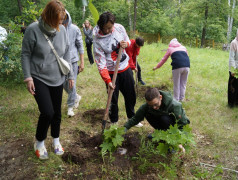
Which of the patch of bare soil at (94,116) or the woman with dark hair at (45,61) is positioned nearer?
the woman with dark hair at (45,61)

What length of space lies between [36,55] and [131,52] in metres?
3.04

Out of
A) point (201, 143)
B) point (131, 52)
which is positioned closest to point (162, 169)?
point (201, 143)

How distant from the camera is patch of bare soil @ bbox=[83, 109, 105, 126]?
3.85 meters

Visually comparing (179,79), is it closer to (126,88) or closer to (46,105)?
(126,88)

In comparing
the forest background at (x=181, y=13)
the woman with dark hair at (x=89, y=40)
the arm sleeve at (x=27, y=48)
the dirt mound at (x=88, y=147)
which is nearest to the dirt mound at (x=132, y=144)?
the dirt mound at (x=88, y=147)

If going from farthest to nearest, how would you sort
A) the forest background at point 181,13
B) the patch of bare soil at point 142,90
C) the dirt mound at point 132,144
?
the forest background at point 181,13 → the patch of bare soil at point 142,90 → the dirt mound at point 132,144

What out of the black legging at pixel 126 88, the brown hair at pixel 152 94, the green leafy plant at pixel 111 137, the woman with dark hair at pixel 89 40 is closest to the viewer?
the brown hair at pixel 152 94

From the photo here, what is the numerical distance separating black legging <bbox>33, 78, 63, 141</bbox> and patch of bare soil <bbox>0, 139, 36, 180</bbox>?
379mm

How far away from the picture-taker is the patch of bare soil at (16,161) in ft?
8.11

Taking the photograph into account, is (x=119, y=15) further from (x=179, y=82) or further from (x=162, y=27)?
(x=179, y=82)

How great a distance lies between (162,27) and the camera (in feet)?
81.4

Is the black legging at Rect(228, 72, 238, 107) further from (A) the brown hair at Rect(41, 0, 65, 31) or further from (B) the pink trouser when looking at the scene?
(A) the brown hair at Rect(41, 0, 65, 31)

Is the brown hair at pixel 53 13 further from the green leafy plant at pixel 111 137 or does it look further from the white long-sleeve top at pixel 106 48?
the green leafy plant at pixel 111 137

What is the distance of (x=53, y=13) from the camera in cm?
210
